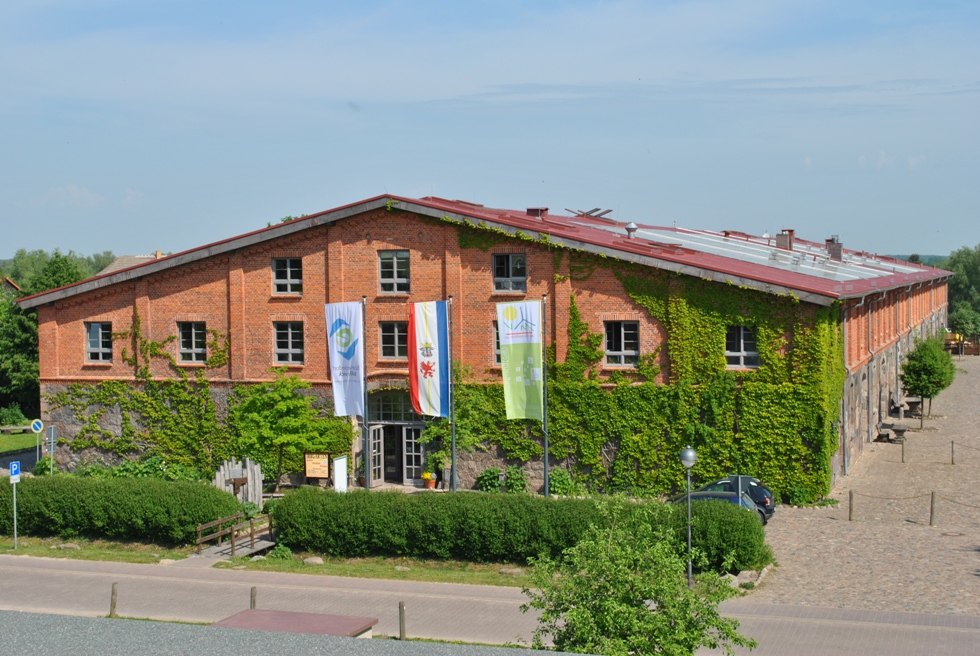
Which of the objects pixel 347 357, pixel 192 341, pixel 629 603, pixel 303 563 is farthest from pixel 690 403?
pixel 629 603

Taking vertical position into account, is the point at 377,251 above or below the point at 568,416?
above

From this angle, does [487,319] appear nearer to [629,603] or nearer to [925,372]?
[629,603]

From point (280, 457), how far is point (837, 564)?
19344 millimetres

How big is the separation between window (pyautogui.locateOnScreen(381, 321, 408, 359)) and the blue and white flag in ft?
3.74

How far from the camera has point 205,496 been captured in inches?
1240

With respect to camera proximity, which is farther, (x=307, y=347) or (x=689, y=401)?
(x=307, y=347)

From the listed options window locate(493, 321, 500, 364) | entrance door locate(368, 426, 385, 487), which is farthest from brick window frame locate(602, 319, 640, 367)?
entrance door locate(368, 426, 385, 487)

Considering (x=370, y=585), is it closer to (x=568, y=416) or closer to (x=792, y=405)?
(x=568, y=416)

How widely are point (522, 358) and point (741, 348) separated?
669 cm

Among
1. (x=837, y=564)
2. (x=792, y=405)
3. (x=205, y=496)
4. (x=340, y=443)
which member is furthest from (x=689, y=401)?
(x=205, y=496)

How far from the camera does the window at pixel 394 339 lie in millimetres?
39062

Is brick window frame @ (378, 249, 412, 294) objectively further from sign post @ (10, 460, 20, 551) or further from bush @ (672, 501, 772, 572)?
bush @ (672, 501, 772, 572)

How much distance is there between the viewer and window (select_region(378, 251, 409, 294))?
38.8 meters

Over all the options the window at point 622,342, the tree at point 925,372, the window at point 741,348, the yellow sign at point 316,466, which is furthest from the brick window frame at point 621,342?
the tree at point 925,372
